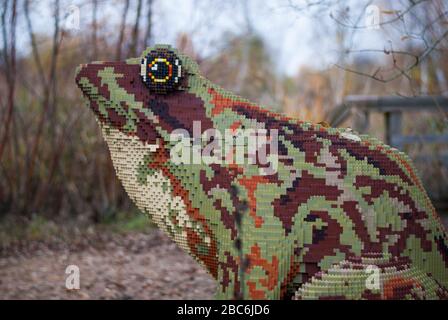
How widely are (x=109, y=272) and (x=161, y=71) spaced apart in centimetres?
351

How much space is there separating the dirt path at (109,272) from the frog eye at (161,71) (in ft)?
8.53

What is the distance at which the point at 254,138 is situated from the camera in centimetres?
286

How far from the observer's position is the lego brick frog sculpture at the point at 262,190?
2652mm

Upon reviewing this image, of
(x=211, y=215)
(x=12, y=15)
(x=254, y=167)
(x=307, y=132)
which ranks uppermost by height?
(x=12, y=15)

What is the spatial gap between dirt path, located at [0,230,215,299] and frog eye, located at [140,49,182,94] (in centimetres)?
260

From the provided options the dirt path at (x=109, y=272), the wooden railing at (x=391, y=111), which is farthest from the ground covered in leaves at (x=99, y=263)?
the wooden railing at (x=391, y=111)

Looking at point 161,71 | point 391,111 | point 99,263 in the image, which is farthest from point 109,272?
point 391,111

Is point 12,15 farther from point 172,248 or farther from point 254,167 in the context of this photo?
point 254,167

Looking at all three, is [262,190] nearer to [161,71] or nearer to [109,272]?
[161,71]

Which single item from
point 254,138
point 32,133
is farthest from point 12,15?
point 254,138
